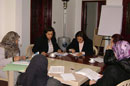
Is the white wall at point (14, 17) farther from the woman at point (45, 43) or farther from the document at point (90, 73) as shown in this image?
the document at point (90, 73)

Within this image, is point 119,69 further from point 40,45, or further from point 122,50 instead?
point 40,45

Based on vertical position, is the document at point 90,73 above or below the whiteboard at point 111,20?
below

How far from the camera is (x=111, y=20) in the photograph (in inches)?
202

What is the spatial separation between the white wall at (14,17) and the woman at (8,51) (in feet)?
5.74

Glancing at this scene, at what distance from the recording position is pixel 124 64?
2.08m

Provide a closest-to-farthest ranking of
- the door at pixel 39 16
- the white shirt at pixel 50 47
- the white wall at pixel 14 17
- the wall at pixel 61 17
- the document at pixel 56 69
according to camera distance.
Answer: the document at pixel 56 69, the white shirt at pixel 50 47, the white wall at pixel 14 17, the door at pixel 39 16, the wall at pixel 61 17

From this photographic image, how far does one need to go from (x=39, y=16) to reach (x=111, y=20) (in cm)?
218

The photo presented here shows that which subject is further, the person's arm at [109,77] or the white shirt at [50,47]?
the white shirt at [50,47]

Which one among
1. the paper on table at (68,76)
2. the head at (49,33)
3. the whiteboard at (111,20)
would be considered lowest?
the paper on table at (68,76)

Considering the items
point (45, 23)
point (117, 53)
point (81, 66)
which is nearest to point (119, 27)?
point (45, 23)

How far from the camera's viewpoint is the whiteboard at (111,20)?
5.03 meters

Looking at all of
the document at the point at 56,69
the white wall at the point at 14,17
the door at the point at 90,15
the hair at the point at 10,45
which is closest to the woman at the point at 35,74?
the document at the point at 56,69

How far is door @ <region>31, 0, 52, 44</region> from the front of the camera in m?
5.55

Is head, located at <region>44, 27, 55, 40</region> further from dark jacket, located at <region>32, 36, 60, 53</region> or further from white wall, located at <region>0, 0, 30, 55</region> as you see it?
white wall, located at <region>0, 0, 30, 55</region>
